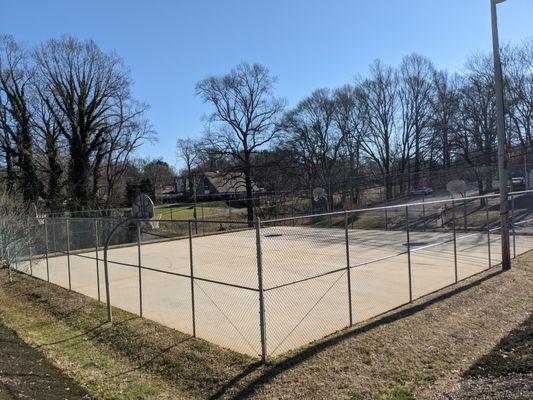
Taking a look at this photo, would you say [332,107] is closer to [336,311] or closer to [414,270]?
[414,270]

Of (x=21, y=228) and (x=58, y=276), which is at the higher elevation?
(x=21, y=228)

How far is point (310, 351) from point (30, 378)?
411 centimetres

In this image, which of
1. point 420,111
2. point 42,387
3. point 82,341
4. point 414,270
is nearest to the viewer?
point 42,387

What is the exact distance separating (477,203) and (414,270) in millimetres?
22042

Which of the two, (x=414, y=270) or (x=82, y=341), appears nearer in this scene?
(x=82, y=341)

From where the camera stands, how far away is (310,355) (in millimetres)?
6535

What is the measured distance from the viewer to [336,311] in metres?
9.47

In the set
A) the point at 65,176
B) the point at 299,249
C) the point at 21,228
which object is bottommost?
the point at 299,249

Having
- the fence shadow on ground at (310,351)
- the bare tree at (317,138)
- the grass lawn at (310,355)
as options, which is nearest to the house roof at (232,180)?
the bare tree at (317,138)

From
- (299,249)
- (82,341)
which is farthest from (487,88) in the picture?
(82,341)

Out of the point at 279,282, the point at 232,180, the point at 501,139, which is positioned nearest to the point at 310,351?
the point at 279,282

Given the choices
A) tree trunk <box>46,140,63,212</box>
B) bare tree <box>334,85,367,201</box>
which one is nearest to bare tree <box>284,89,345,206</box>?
bare tree <box>334,85,367,201</box>

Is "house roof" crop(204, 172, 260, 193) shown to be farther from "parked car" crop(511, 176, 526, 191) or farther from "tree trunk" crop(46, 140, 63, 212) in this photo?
"parked car" crop(511, 176, 526, 191)

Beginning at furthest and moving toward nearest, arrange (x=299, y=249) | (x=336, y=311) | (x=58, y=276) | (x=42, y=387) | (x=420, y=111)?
(x=420, y=111) < (x=299, y=249) < (x=58, y=276) < (x=336, y=311) < (x=42, y=387)
